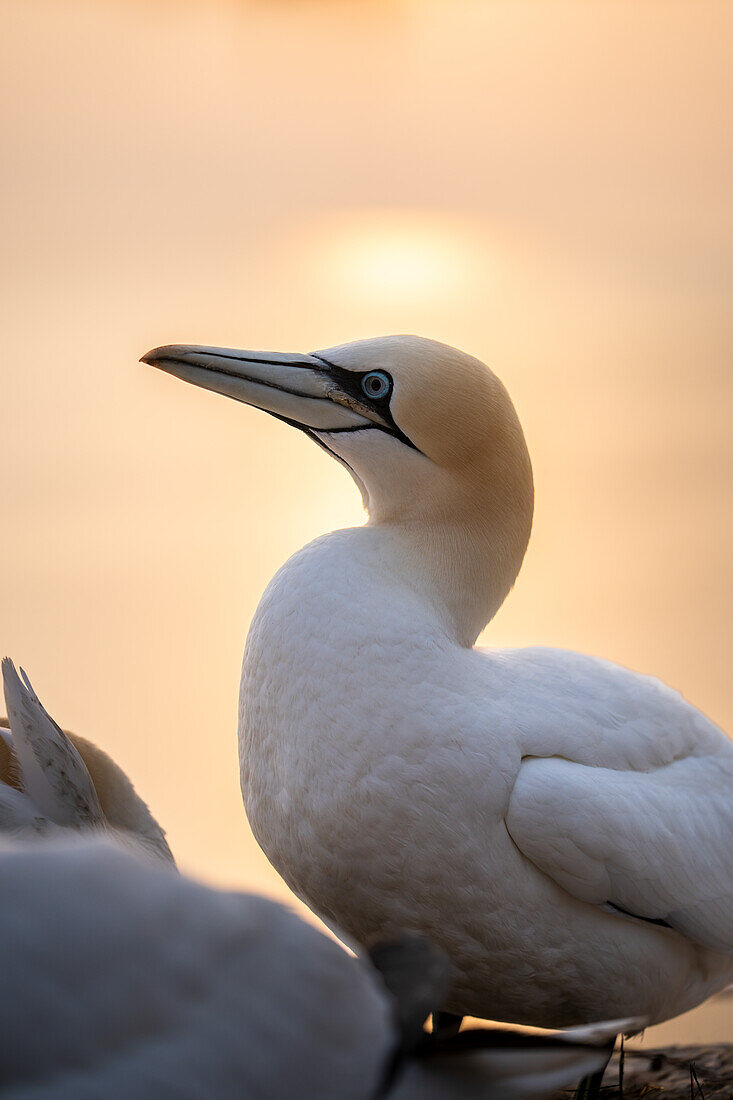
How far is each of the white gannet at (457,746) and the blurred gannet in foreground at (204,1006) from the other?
0.36m

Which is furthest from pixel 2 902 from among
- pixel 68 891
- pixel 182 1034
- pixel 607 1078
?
pixel 607 1078

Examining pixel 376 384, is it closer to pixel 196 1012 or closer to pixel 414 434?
pixel 414 434

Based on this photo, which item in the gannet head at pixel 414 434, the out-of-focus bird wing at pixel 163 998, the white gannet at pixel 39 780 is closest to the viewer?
the out-of-focus bird wing at pixel 163 998

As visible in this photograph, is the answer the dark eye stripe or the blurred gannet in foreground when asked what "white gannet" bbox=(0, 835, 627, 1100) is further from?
the dark eye stripe

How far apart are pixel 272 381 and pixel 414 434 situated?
0.66 ft

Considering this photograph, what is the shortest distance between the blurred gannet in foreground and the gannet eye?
76 cm

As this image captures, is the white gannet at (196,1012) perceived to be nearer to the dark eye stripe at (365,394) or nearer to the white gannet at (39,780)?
the white gannet at (39,780)

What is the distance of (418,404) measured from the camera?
5.11 ft

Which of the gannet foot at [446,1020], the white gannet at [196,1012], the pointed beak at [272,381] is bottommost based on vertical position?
the gannet foot at [446,1020]

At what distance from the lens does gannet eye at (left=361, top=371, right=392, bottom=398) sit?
1.58m

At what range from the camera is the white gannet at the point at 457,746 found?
137 centimetres

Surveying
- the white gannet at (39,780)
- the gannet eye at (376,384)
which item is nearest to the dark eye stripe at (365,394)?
the gannet eye at (376,384)

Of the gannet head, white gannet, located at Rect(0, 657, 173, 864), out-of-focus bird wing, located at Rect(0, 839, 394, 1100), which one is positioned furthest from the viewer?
the gannet head

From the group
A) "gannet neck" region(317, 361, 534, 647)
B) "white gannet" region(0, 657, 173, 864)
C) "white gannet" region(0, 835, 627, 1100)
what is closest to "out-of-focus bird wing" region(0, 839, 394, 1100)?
"white gannet" region(0, 835, 627, 1100)
